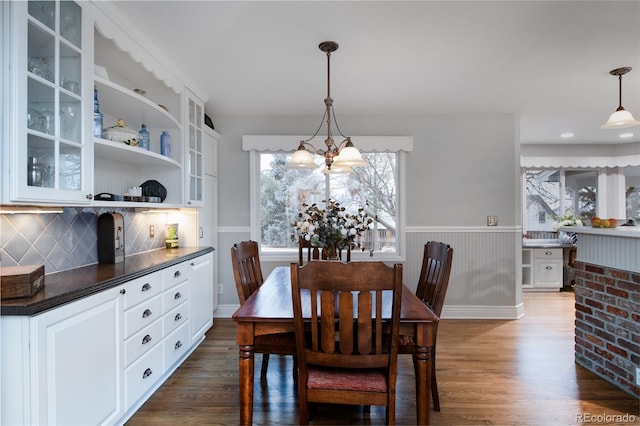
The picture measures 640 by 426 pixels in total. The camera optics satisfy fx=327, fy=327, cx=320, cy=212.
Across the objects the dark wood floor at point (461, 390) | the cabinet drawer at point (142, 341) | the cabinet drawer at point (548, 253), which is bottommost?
the dark wood floor at point (461, 390)

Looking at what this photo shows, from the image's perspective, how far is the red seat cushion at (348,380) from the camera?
1.54 m

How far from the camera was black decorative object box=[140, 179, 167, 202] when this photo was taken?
2.81 metres

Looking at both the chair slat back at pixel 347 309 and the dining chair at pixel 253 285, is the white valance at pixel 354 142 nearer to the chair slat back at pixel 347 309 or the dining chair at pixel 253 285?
the dining chair at pixel 253 285

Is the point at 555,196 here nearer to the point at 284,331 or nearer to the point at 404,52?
the point at 404,52

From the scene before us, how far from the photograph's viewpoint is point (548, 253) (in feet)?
16.9

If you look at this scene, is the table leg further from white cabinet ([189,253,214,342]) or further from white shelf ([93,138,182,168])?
white shelf ([93,138,182,168])

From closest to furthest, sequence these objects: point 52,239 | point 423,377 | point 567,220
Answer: point 423,377 < point 52,239 < point 567,220

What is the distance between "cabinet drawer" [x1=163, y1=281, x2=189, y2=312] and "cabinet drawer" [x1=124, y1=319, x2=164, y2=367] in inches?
5.8

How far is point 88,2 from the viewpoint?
1.82 metres

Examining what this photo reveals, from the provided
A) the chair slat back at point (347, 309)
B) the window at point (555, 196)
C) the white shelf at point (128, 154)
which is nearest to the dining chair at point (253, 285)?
the chair slat back at point (347, 309)

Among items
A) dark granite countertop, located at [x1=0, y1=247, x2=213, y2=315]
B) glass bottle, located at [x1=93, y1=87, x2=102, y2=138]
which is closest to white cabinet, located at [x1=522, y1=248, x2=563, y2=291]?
dark granite countertop, located at [x1=0, y1=247, x2=213, y2=315]

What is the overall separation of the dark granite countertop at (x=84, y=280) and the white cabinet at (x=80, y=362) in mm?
42

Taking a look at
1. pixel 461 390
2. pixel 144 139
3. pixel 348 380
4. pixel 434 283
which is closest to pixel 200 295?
pixel 144 139

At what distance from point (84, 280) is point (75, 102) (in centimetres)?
96
